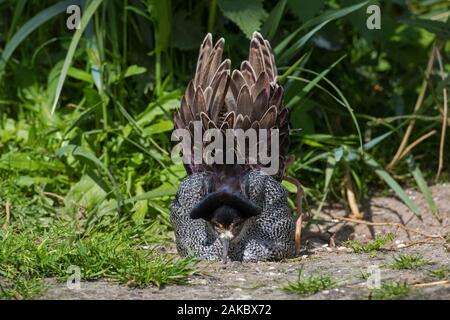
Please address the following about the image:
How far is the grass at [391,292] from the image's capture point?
4.64 metres

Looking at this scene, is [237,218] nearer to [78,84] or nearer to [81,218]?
[81,218]

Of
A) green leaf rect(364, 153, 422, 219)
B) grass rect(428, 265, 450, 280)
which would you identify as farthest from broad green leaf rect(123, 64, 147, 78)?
grass rect(428, 265, 450, 280)

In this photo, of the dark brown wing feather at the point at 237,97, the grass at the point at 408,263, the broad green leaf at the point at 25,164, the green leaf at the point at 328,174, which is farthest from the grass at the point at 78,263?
the green leaf at the point at 328,174

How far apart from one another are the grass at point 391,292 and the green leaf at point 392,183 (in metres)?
1.92

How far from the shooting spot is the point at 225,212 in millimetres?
5500

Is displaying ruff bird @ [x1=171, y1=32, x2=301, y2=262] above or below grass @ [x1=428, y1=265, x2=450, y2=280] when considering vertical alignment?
above

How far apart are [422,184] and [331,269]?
5.70 ft

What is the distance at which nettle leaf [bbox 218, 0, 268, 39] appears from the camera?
6.34m

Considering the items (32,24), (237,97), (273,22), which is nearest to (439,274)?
(237,97)

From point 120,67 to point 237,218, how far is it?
1.79 m

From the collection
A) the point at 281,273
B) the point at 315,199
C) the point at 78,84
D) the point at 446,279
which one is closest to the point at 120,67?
the point at 78,84

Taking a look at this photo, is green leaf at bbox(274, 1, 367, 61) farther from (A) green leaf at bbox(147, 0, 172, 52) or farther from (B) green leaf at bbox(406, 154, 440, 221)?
(B) green leaf at bbox(406, 154, 440, 221)

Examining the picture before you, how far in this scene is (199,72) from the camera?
6.13 m

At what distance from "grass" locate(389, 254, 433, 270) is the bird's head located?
816 mm
